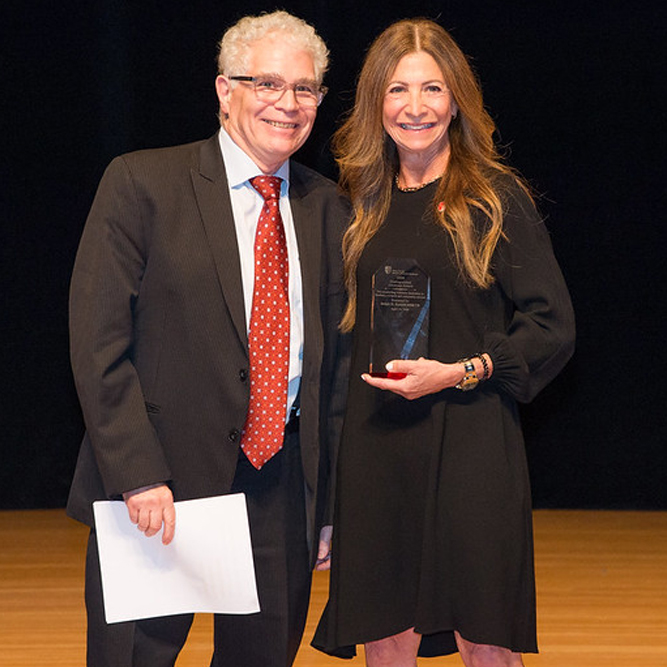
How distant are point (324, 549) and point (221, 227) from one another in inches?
31.5

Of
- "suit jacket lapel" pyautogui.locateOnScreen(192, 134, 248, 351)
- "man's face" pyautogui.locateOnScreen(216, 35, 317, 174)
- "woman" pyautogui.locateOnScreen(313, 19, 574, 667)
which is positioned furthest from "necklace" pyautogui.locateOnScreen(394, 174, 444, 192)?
"suit jacket lapel" pyautogui.locateOnScreen(192, 134, 248, 351)

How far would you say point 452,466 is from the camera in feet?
8.12

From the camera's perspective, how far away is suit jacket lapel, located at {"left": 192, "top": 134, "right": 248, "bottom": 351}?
236 centimetres

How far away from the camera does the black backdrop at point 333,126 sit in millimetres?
5605

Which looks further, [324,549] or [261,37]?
[324,549]

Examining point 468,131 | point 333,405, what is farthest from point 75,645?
point 468,131

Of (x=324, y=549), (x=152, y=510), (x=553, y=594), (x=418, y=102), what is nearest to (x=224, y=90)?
(x=418, y=102)

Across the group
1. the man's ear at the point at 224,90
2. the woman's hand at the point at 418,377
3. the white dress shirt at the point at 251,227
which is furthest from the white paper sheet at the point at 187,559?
the man's ear at the point at 224,90

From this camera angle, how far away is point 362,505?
251 cm

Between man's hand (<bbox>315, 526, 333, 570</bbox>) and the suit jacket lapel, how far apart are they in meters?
0.56

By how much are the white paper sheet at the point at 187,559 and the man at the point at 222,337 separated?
0.11 feet

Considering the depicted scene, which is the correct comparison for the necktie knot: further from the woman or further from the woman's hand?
the woman's hand

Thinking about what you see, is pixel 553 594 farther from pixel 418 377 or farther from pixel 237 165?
pixel 237 165

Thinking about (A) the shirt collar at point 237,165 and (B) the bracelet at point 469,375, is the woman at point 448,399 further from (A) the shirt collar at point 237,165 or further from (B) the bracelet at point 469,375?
(A) the shirt collar at point 237,165
